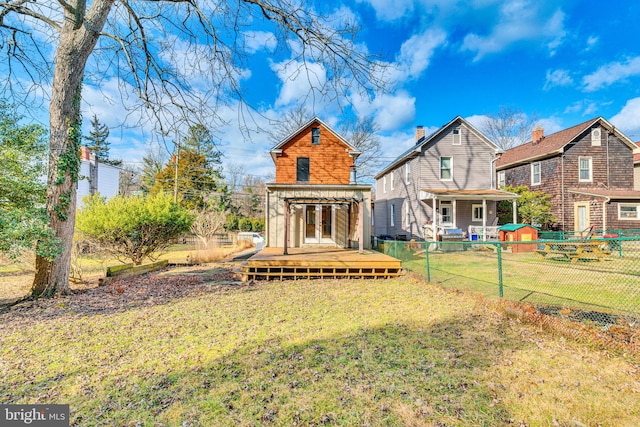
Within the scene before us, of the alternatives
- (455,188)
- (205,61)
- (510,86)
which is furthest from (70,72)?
(510,86)

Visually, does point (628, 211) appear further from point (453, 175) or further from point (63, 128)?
point (63, 128)

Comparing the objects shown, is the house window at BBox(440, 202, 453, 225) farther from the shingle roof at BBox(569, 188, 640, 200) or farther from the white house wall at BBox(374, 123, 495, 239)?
the shingle roof at BBox(569, 188, 640, 200)

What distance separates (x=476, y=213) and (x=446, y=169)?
3114 millimetres

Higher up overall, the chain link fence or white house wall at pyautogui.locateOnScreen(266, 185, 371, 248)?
white house wall at pyautogui.locateOnScreen(266, 185, 371, 248)

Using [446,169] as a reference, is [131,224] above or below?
below

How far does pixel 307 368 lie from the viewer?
11.4 feet

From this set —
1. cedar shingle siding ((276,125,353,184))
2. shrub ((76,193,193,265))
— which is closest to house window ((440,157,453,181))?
cedar shingle siding ((276,125,353,184))

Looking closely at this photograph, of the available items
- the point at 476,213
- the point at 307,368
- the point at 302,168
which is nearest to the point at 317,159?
the point at 302,168

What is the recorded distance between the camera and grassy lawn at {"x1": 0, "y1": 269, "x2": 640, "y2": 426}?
8.61 feet

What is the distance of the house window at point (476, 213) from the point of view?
56.3ft

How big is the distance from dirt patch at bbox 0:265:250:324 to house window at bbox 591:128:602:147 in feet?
72.3

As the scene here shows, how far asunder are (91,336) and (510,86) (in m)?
22.7

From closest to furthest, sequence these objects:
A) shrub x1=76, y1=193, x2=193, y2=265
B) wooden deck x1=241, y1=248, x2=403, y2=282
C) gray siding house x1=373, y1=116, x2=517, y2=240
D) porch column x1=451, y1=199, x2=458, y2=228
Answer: wooden deck x1=241, y1=248, x2=403, y2=282
shrub x1=76, y1=193, x2=193, y2=265
porch column x1=451, y1=199, x2=458, y2=228
gray siding house x1=373, y1=116, x2=517, y2=240

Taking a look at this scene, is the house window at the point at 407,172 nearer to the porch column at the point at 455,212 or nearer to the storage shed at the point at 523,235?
the porch column at the point at 455,212
